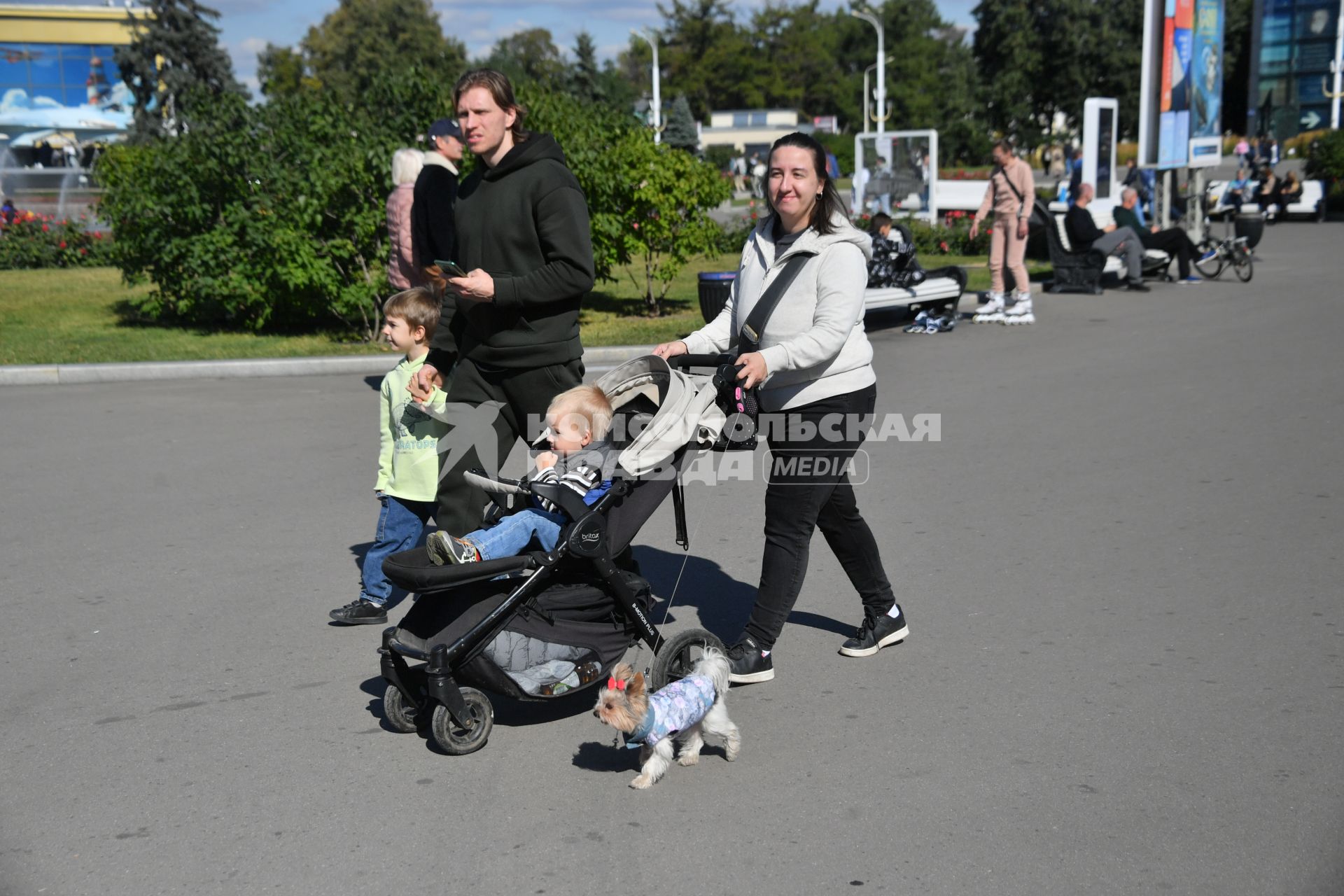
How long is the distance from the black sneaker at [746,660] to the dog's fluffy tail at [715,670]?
1.55 feet

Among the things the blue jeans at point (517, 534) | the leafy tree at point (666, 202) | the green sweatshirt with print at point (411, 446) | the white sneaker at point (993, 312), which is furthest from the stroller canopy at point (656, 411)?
the white sneaker at point (993, 312)

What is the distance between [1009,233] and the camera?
14.3 m

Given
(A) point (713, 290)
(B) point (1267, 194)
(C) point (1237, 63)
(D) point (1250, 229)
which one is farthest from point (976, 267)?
(C) point (1237, 63)

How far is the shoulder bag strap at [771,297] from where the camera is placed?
4.32m

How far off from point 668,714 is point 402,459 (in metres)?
1.99

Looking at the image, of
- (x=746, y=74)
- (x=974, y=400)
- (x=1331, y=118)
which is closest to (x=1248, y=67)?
(x=1331, y=118)

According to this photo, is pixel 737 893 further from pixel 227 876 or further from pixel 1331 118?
pixel 1331 118

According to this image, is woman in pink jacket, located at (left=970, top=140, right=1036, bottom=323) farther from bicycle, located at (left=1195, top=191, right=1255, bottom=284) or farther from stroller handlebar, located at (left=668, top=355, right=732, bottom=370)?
stroller handlebar, located at (left=668, top=355, right=732, bottom=370)

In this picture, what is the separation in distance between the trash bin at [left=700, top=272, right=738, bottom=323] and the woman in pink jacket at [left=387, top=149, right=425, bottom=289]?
4.16m

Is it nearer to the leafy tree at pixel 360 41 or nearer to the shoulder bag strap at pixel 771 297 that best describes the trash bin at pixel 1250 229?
the shoulder bag strap at pixel 771 297

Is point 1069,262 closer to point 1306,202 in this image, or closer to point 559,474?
point 559,474

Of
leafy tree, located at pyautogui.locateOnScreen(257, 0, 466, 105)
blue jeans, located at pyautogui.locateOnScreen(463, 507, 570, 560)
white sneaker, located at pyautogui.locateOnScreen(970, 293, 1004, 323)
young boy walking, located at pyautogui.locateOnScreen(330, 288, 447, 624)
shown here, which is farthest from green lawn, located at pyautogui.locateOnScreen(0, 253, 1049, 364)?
leafy tree, located at pyautogui.locateOnScreen(257, 0, 466, 105)

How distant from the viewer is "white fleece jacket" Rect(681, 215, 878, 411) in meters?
4.21

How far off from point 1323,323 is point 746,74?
85.1m
